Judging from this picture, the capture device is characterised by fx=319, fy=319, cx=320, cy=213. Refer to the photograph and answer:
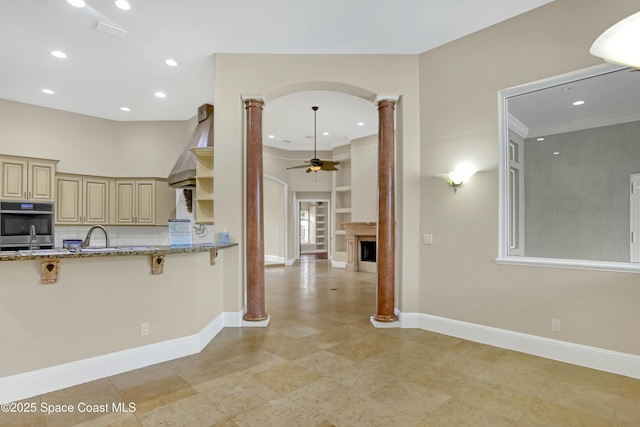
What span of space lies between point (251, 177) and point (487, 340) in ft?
11.2

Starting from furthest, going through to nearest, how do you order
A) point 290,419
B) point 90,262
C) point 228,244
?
1. point 228,244
2. point 90,262
3. point 290,419

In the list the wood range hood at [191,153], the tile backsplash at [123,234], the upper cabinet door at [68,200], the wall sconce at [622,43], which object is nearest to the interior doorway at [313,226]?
the tile backsplash at [123,234]

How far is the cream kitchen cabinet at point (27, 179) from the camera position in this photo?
5.37 metres

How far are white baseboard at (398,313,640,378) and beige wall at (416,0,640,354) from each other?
0.07 metres

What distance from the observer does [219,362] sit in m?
3.10

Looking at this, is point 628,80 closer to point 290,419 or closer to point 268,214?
point 290,419

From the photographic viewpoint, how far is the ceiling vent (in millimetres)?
3593

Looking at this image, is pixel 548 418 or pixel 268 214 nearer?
pixel 548 418

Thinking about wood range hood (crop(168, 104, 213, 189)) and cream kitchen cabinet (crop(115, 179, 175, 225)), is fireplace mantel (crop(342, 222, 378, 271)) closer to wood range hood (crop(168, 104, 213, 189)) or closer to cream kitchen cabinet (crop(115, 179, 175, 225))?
wood range hood (crop(168, 104, 213, 189))

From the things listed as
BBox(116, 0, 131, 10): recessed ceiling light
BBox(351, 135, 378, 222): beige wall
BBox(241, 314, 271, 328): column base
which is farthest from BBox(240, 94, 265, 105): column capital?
BBox(351, 135, 378, 222): beige wall

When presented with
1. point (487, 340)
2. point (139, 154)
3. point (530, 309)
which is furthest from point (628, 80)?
point (139, 154)

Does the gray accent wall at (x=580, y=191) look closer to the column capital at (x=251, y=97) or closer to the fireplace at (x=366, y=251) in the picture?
the column capital at (x=251, y=97)

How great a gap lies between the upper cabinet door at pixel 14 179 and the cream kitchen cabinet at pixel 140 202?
4.80 ft

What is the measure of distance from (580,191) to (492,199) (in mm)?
1130
